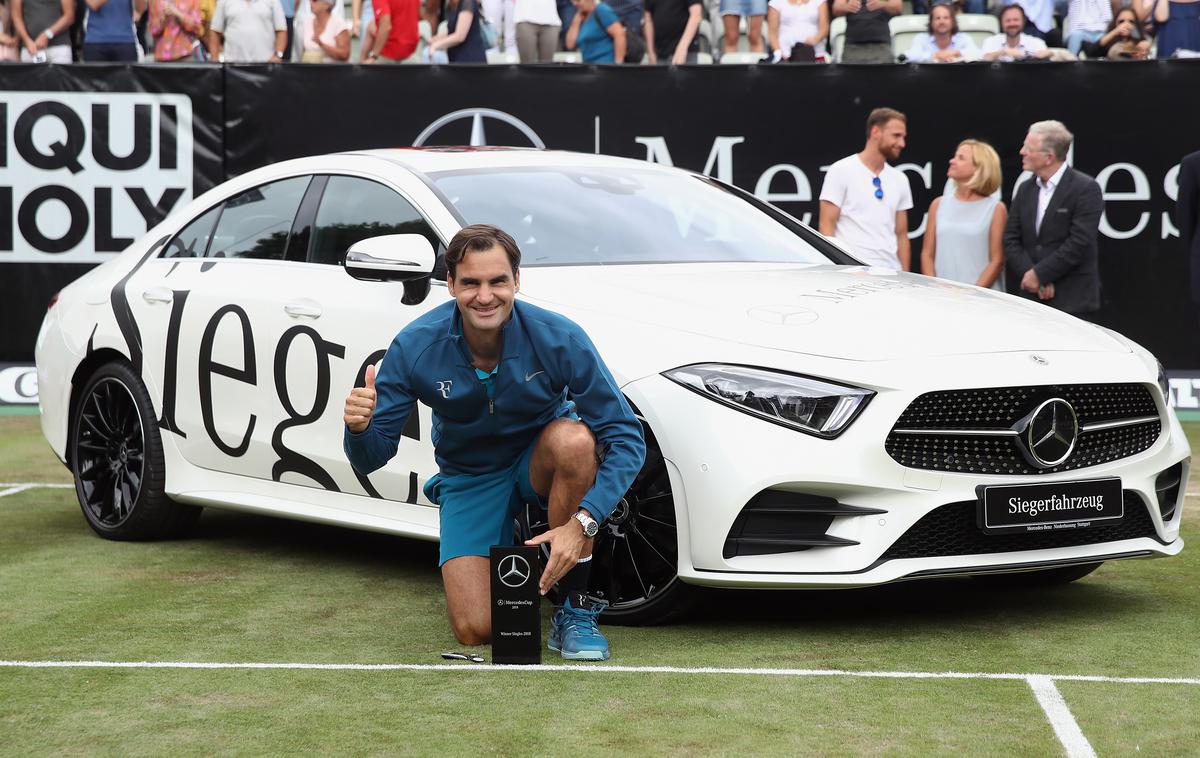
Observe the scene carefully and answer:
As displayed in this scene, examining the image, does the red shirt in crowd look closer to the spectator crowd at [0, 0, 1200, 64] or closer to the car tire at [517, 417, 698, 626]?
the spectator crowd at [0, 0, 1200, 64]

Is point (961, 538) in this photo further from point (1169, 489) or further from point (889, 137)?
point (889, 137)

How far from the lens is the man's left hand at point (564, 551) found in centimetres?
466

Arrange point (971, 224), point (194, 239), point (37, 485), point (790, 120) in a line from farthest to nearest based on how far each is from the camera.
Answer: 1. point (790, 120)
2. point (971, 224)
3. point (37, 485)
4. point (194, 239)

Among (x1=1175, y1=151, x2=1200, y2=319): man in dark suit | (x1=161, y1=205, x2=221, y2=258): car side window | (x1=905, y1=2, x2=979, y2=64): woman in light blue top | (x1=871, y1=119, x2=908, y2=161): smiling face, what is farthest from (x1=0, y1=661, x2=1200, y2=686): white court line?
(x1=905, y1=2, x2=979, y2=64): woman in light blue top

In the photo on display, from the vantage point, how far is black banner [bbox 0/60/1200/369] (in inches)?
472

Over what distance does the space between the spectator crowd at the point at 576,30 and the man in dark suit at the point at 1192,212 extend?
13.8ft

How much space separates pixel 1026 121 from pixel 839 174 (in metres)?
3.23

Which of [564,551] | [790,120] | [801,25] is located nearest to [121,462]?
[564,551]

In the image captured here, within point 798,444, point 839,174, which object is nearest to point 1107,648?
point 798,444

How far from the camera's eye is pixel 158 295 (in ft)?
22.5

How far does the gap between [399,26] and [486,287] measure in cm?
918

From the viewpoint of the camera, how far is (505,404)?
4.89 m

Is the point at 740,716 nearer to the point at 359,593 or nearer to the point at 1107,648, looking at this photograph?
the point at 1107,648

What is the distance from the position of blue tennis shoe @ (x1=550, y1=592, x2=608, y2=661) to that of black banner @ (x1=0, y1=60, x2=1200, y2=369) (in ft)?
24.6
